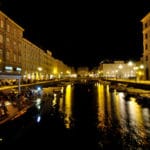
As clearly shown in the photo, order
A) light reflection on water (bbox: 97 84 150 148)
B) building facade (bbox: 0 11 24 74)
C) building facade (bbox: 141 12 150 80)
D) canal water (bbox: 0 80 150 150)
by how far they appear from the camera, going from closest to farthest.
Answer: canal water (bbox: 0 80 150 150) → light reflection on water (bbox: 97 84 150 148) → building facade (bbox: 0 11 24 74) → building facade (bbox: 141 12 150 80)

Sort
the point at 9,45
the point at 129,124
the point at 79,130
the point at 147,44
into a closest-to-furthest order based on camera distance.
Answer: the point at 79,130, the point at 129,124, the point at 9,45, the point at 147,44

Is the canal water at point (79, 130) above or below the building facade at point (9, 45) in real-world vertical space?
below

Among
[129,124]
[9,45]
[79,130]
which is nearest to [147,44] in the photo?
[9,45]

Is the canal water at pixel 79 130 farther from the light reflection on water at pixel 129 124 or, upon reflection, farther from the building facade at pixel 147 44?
the building facade at pixel 147 44

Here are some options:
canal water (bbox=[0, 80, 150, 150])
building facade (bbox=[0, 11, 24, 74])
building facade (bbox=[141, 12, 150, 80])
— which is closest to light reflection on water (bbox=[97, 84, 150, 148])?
canal water (bbox=[0, 80, 150, 150])

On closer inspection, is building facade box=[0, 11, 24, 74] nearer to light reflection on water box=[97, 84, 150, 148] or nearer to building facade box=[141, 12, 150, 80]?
light reflection on water box=[97, 84, 150, 148]

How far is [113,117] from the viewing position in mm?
33438

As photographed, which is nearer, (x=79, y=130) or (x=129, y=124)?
(x=79, y=130)

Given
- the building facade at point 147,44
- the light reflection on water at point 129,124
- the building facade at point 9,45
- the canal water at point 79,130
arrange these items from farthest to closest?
the building facade at point 147,44, the building facade at point 9,45, the light reflection on water at point 129,124, the canal water at point 79,130

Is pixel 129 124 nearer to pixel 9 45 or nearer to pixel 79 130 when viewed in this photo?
pixel 79 130

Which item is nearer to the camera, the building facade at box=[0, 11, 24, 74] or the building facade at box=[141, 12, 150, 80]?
the building facade at box=[0, 11, 24, 74]

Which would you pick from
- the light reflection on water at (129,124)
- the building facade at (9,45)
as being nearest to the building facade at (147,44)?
the building facade at (9,45)

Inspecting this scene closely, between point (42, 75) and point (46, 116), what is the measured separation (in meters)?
105

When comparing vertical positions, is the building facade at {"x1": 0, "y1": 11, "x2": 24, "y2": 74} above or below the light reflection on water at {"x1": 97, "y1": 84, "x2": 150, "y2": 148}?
above
